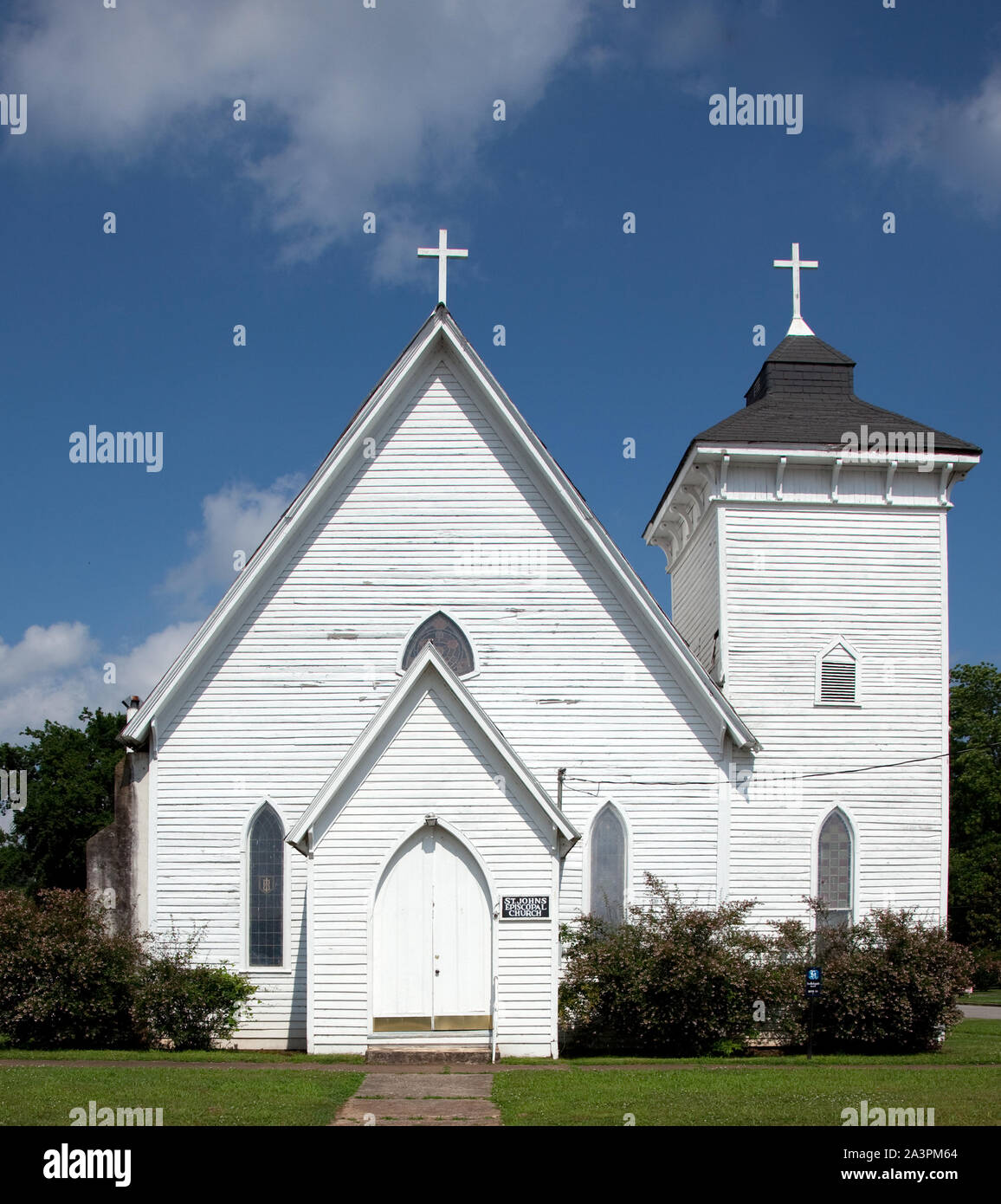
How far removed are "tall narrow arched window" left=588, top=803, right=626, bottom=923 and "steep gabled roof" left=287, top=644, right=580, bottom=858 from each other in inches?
106

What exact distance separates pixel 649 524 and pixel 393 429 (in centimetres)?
758

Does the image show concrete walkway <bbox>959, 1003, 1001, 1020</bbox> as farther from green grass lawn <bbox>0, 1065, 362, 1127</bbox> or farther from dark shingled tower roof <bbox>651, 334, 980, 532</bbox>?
green grass lawn <bbox>0, 1065, 362, 1127</bbox>

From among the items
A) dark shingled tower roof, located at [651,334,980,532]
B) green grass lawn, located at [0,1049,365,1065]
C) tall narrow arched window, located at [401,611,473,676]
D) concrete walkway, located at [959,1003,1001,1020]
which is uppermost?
dark shingled tower roof, located at [651,334,980,532]

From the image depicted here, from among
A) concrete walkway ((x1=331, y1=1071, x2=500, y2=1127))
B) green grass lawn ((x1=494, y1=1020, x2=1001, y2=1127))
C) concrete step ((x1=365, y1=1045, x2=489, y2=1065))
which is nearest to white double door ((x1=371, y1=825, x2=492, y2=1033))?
concrete step ((x1=365, y1=1045, x2=489, y2=1065))

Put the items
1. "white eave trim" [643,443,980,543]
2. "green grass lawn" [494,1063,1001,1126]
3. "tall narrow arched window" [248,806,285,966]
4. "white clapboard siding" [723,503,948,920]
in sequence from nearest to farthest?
"green grass lawn" [494,1063,1001,1126]
"tall narrow arched window" [248,806,285,966]
"white clapboard siding" [723,503,948,920]
"white eave trim" [643,443,980,543]

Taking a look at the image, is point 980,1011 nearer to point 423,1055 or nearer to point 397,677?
point 397,677

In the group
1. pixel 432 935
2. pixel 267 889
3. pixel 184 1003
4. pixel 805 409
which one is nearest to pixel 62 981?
pixel 184 1003

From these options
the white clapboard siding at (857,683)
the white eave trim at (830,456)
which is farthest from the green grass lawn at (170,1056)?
the white eave trim at (830,456)

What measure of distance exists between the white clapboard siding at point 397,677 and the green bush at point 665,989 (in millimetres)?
1442

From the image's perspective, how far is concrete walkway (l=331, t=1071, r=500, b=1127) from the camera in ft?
39.2

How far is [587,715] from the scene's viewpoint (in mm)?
19547

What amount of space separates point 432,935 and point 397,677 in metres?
4.40

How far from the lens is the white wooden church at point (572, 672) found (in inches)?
748
